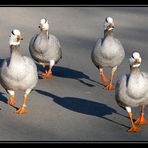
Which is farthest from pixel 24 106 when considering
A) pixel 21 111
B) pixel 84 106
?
pixel 84 106

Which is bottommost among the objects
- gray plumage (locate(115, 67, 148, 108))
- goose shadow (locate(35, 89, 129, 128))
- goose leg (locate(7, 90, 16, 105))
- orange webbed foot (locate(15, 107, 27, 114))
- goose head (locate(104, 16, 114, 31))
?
orange webbed foot (locate(15, 107, 27, 114))

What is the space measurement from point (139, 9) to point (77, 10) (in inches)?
84.2

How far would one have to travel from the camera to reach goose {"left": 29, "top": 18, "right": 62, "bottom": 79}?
11383 mm

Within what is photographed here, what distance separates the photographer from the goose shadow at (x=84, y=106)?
963 cm

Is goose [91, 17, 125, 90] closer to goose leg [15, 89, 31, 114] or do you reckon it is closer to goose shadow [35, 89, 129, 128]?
goose shadow [35, 89, 129, 128]

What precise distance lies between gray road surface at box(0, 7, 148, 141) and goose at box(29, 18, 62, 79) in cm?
43

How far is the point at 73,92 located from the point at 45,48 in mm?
1266

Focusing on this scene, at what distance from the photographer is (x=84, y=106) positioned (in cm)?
994

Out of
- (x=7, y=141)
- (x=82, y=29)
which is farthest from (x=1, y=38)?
(x=7, y=141)

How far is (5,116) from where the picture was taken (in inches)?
372

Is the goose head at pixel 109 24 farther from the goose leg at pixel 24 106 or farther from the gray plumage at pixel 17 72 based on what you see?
the goose leg at pixel 24 106

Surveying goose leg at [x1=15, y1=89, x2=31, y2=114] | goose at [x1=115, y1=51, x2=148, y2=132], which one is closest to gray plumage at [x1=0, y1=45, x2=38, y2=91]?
goose leg at [x1=15, y1=89, x2=31, y2=114]

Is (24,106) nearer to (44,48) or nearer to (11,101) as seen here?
(11,101)

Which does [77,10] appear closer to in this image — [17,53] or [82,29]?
[82,29]
